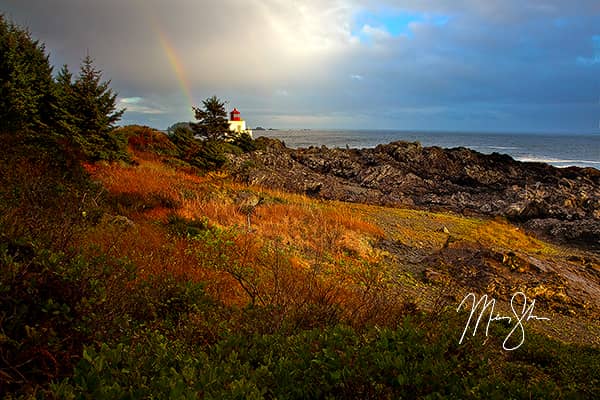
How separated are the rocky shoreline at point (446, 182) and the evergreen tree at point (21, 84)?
9907 mm

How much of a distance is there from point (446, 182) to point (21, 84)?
27.7 metres

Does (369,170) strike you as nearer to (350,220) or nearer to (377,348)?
(350,220)

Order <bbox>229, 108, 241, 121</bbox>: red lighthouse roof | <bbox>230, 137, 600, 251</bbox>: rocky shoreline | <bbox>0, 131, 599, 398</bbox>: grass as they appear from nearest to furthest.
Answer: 1. <bbox>0, 131, 599, 398</bbox>: grass
2. <bbox>230, 137, 600, 251</bbox>: rocky shoreline
3. <bbox>229, 108, 241, 121</bbox>: red lighthouse roof

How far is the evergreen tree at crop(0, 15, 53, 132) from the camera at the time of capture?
13352mm

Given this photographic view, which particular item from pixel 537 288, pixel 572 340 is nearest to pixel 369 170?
pixel 537 288

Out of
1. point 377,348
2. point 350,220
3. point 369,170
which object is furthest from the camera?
point 369,170

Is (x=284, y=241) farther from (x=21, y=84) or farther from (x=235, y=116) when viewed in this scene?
(x=235, y=116)

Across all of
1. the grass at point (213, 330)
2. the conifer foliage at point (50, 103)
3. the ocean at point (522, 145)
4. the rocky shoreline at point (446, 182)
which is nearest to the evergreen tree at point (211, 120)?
the rocky shoreline at point (446, 182)

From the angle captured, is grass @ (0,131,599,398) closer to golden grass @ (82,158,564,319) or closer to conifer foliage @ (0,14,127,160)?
golden grass @ (82,158,564,319)

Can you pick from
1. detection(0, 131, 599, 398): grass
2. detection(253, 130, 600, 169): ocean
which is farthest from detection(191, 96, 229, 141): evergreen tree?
detection(253, 130, 600, 169): ocean

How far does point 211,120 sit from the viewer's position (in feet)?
80.9

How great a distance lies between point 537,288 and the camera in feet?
26.6

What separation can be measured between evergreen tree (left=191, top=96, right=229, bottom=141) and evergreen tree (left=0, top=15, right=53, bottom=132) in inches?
384

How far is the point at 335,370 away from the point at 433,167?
3276 cm
